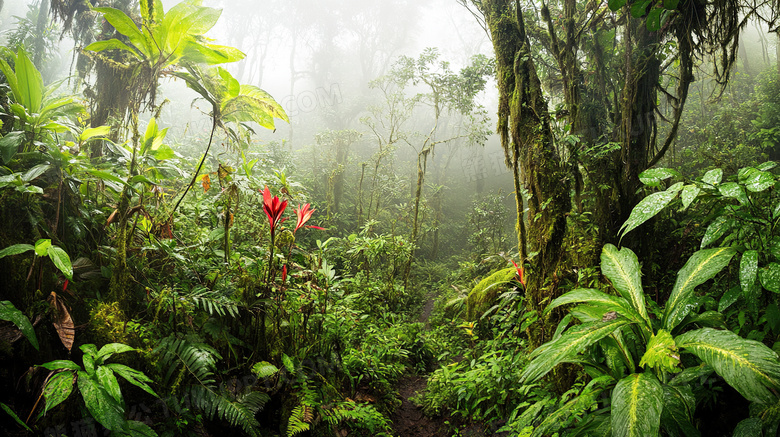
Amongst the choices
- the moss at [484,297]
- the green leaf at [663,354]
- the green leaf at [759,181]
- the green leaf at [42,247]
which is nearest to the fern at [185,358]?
the green leaf at [42,247]

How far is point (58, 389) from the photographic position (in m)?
1.17

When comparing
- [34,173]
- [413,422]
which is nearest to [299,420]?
[413,422]

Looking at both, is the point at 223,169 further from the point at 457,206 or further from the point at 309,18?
the point at 309,18

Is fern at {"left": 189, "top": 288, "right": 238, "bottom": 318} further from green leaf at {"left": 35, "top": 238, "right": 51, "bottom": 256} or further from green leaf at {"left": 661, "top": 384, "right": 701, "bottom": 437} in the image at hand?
green leaf at {"left": 661, "top": 384, "right": 701, "bottom": 437}

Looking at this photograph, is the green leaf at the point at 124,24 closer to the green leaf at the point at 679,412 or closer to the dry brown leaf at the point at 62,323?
the dry brown leaf at the point at 62,323

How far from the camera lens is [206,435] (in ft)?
5.72

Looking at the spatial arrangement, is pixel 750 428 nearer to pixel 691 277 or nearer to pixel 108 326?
pixel 691 277

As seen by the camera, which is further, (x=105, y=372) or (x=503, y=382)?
(x=503, y=382)

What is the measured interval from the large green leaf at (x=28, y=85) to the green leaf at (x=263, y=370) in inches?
79.5

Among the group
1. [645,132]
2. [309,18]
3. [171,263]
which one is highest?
[309,18]

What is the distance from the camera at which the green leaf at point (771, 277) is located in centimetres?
120

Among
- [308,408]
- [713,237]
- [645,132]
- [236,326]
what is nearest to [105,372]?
[236,326]

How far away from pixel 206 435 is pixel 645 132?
5037 mm

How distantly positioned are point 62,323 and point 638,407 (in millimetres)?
2369
